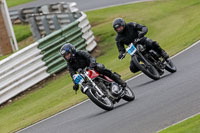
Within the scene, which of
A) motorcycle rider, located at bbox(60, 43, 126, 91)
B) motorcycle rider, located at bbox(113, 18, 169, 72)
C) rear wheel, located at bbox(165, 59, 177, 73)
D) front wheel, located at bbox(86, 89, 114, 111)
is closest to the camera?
front wheel, located at bbox(86, 89, 114, 111)

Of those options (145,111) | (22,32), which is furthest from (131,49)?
(22,32)

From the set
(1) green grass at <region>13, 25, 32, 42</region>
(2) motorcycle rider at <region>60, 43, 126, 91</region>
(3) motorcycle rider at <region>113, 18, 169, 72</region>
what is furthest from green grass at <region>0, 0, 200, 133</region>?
(1) green grass at <region>13, 25, 32, 42</region>

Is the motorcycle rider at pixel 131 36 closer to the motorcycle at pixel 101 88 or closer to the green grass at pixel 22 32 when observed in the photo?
the motorcycle at pixel 101 88

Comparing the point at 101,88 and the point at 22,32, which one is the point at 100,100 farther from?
the point at 22,32

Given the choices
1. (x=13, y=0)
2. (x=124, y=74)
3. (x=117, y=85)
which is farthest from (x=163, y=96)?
(x=13, y=0)

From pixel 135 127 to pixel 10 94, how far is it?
317 inches

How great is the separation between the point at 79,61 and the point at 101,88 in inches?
28.1

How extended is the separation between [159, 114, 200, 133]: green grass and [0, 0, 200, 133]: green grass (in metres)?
5.30

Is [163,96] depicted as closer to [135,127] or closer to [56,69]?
[135,127]

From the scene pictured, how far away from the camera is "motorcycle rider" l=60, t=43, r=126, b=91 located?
1134 cm

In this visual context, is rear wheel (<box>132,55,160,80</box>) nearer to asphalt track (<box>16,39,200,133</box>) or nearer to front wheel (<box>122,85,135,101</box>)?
asphalt track (<box>16,39,200,133</box>)

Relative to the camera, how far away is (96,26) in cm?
2473

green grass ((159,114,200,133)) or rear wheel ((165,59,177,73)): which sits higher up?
green grass ((159,114,200,133))

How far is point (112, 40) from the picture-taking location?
21.6 meters
